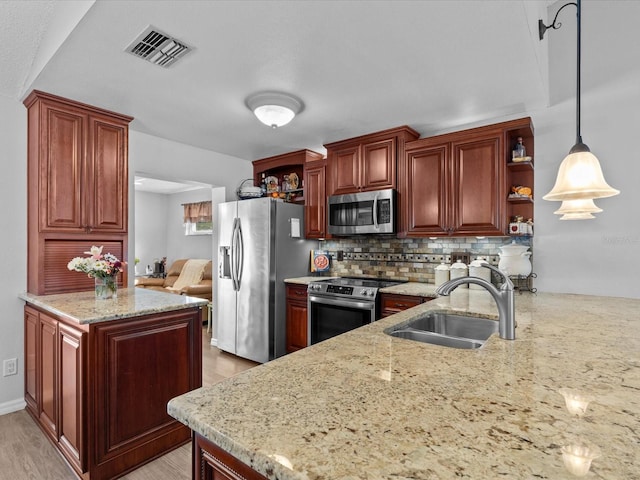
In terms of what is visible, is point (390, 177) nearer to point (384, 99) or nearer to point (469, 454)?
point (384, 99)

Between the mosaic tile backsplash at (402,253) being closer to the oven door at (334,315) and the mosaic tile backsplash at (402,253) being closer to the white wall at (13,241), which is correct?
the oven door at (334,315)

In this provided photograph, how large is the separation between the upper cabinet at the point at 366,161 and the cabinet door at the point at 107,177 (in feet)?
6.51

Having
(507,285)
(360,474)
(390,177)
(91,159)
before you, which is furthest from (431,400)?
(91,159)

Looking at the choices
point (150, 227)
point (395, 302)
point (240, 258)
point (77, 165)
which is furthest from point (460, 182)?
point (150, 227)

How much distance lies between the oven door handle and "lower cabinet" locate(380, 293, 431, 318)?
94 mm

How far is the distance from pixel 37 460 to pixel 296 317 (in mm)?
2191

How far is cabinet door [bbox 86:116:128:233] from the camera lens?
2.82 metres

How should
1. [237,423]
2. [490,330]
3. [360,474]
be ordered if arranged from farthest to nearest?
[490,330], [237,423], [360,474]

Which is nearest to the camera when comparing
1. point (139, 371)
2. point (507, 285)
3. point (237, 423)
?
point (237, 423)

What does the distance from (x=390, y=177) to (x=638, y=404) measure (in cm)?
272

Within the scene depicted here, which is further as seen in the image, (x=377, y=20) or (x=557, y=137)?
(x=557, y=137)

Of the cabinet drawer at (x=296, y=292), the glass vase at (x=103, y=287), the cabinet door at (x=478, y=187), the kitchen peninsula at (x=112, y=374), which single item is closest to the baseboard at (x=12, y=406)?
the kitchen peninsula at (x=112, y=374)

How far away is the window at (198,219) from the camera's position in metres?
6.81

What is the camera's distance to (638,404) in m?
0.79
